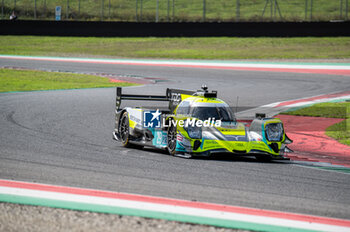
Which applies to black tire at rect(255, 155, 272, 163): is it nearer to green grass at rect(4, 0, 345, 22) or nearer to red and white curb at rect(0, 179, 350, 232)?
red and white curb at rect(0, 179, 350, 232)

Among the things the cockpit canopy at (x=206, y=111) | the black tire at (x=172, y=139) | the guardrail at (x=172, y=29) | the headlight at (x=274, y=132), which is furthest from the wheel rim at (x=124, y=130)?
the guardrail at (x=172, y=29)

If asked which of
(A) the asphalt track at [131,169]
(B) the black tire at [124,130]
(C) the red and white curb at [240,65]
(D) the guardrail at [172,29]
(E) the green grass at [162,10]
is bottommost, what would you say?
(A) the asphalt track at [131,169]

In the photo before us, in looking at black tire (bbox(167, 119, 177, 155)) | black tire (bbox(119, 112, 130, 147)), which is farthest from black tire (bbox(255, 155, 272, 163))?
black tire (bbox(119, 112, 130, 147))

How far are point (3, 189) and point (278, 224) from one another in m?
3.17

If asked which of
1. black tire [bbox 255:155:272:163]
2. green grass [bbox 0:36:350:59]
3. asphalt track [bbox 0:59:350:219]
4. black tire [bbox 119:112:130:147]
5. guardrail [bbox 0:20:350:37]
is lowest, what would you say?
black tire [bbox 255:155:272:163]

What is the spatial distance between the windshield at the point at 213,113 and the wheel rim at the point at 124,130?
1.63 metres

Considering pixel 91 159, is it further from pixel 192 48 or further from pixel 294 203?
pixel 192 48

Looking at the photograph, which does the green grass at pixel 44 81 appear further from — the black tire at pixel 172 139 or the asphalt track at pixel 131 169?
the black tire at pixel 172 139

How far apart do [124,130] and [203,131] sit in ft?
7.49

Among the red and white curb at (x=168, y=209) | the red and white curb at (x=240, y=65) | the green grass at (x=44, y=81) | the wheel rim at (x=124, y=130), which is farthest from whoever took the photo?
the red and white curb at (x=240, y=65)

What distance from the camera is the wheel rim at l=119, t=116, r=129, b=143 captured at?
36.8 ft

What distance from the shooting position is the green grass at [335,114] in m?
12.7

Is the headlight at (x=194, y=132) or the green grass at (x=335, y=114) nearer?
the headlight at (x=194, y=132)

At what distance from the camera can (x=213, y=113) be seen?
1022 cm
